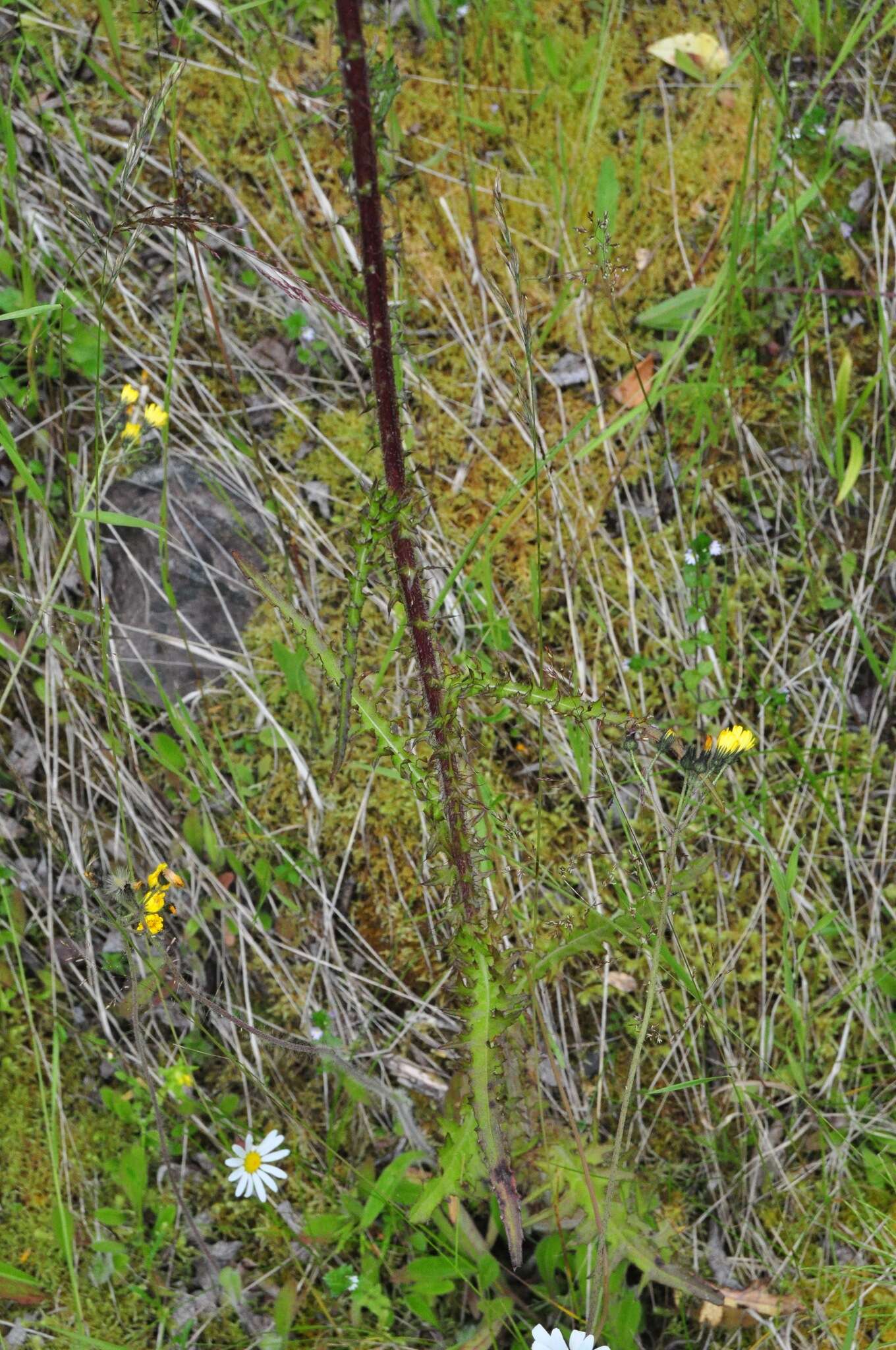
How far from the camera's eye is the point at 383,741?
157 cm

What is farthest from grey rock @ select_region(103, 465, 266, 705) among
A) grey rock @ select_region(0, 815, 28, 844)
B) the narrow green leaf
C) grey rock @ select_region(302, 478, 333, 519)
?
the narrow green leaf

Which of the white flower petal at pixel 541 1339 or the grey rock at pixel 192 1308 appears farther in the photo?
the grey rock at pixel 192 1308

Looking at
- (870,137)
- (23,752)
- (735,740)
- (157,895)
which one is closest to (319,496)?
(23,752)

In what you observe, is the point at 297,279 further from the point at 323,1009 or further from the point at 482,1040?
the point at 323,1009

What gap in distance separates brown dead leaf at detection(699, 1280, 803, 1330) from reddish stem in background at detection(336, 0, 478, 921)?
1155 mm

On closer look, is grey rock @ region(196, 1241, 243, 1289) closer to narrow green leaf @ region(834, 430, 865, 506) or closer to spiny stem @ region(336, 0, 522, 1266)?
spiny stem @ region(336, 0, 522, 1266)

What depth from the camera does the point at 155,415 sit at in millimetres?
2484

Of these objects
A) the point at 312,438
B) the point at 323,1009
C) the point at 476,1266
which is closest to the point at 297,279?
the point at 312,438

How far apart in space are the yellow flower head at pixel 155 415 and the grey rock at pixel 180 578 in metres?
0.19

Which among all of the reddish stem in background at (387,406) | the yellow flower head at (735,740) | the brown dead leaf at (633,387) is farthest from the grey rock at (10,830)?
the brown dead leaf at (633,387)

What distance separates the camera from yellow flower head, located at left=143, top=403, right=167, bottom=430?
2.43m

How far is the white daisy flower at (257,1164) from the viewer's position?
211cm

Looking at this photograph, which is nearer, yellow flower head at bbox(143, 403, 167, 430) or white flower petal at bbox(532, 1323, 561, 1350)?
white flower petal at bbox(532, 1323, 561, 1350)

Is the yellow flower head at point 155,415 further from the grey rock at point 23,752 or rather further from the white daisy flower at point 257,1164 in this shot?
the white daisy flower at point 257,1164
